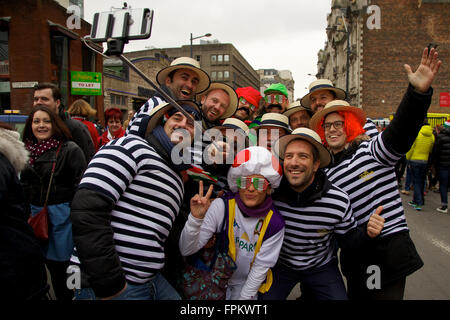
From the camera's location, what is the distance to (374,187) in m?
2.36

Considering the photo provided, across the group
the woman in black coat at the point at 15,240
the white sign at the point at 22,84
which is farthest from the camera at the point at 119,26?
the white sign at the point at 22,84

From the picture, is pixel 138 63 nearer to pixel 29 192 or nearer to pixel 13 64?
pixel 13 64

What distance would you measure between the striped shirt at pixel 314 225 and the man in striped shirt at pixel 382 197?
18 cm

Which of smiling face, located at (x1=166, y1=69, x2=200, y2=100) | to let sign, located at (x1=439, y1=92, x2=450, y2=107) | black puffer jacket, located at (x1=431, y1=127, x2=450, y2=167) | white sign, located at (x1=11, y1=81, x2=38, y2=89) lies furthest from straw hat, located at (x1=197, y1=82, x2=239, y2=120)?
white sign, located at (x1=11, y1=81, x2=38, y2=89)

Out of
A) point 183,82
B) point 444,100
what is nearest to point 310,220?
point 183,82

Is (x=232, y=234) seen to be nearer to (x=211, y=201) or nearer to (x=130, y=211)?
(x=211, y=201)

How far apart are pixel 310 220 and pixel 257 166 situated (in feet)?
2.02

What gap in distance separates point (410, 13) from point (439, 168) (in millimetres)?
25592

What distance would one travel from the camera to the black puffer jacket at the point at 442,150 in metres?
7.21

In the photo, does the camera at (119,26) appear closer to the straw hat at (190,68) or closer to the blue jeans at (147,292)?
the blue jeans at (147,292)

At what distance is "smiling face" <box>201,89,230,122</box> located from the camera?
3.21 meters

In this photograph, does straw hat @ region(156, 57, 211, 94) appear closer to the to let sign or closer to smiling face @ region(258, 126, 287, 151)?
smiling face @ region(258, 126, 287, 151)

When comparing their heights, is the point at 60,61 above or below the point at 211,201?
above
